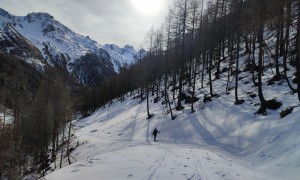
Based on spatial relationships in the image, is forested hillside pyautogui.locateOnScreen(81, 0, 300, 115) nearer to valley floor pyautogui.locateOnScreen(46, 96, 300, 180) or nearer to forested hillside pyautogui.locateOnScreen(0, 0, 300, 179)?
forested hillside pyautogui.locateOnScreen(0, 0, 300, 179)

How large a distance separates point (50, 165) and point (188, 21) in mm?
25834

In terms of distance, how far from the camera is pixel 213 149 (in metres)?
24.0

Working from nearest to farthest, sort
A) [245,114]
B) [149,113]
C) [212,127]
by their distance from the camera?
[245,114]
[212,127]
[149,113]

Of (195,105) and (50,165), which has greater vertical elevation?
(195,105)

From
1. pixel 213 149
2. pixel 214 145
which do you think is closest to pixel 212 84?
pixel 214 145

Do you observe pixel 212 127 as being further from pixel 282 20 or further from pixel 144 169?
pixel 144 169

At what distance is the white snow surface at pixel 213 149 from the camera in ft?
44.5

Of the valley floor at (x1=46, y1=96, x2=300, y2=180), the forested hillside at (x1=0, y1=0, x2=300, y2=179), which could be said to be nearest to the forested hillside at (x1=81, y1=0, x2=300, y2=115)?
the forested hillside at (x1=0, y1=0, x2=300, y2=179)

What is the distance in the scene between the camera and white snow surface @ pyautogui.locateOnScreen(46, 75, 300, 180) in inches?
534

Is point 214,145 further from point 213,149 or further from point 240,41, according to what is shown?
point 240,41

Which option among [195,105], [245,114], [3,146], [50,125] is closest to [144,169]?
[3,146]

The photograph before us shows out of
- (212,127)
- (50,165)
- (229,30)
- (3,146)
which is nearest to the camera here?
(3,146)

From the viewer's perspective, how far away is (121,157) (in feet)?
57.9

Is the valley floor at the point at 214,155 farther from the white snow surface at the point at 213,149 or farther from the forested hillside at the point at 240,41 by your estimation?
the forested hillside at the point at 240,41
